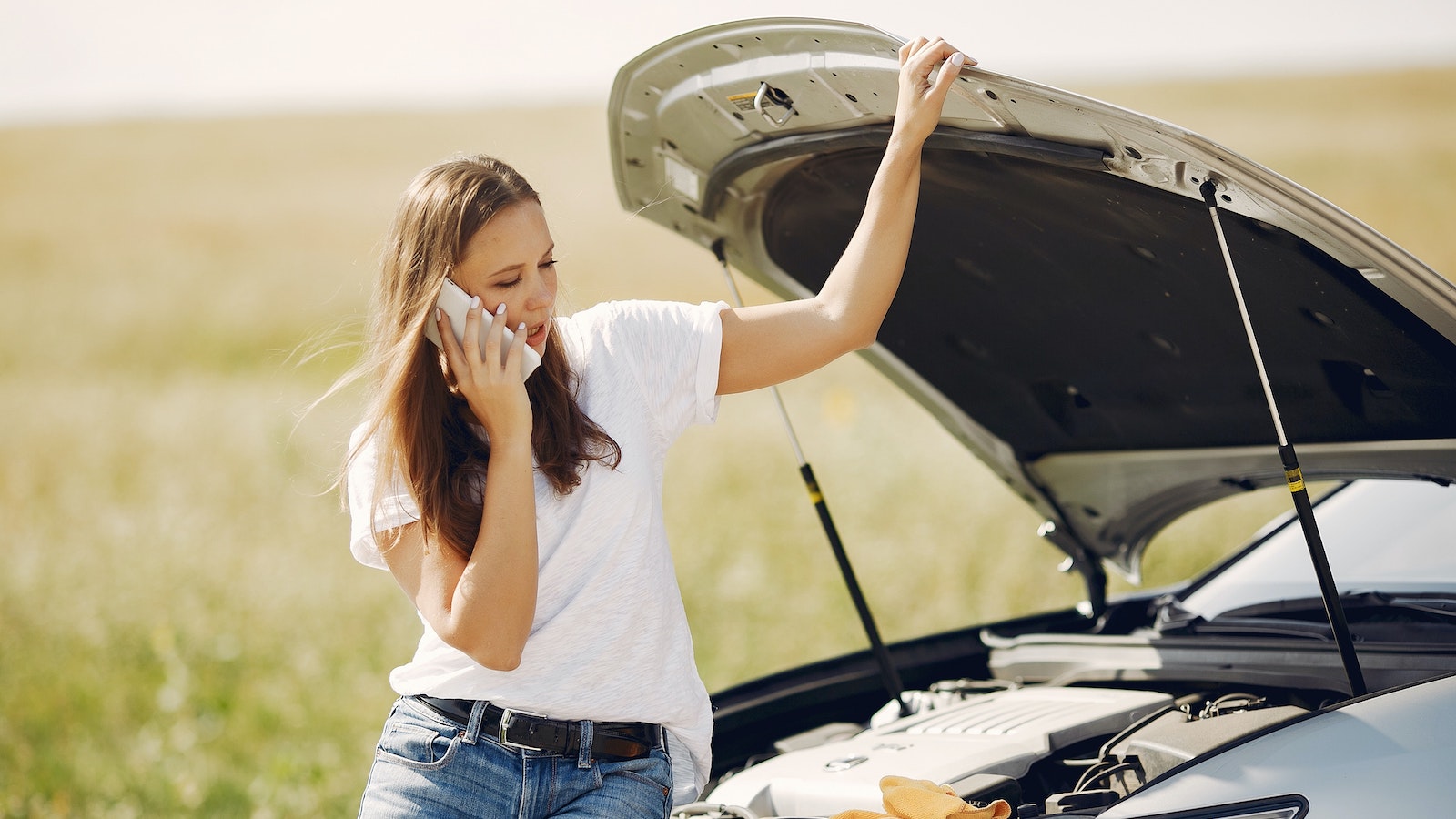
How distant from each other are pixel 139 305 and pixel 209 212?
650cm

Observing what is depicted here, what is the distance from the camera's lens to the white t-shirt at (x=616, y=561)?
80.7 inches

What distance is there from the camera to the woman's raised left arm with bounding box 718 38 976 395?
6.59 feet

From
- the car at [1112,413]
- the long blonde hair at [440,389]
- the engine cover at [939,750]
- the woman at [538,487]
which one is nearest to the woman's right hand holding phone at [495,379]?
the woman at [538,487]

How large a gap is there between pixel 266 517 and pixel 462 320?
8873 millimetres

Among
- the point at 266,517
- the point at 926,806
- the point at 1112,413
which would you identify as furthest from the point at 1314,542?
the point at 266,517

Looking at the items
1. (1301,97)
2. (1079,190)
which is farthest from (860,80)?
(1301,97)

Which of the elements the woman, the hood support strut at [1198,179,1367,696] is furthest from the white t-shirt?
the hood support strut at [1198,179,1367,696]

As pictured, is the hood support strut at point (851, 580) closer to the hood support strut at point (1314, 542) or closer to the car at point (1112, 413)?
the car at point (1112, 413)

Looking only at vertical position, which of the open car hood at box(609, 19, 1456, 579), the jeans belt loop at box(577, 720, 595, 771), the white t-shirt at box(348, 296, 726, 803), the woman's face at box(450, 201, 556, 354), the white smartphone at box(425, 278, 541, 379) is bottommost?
the jeans belt loop at box(577, 720, 595, 771)

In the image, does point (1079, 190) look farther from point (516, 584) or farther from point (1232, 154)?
point (516, 584)

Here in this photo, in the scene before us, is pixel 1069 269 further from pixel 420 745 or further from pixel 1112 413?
pixel 420 745

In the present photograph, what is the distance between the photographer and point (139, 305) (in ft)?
57.1

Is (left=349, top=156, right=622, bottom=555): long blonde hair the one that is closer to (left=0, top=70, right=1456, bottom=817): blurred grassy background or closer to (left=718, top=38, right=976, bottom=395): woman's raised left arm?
(left=0, top=70, right=1456, bottom=817): blurred grassy background

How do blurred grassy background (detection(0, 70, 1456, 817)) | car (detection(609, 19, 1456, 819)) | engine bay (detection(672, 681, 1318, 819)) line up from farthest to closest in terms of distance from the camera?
1. blurred grassy background (detection(0, 70, 1456, 817))
2. engine bay (detection(672, 681, 1318, 819))
3. car (detection(609, 19, 1456, 819))
